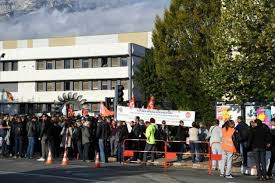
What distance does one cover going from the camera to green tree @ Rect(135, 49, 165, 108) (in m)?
63.2

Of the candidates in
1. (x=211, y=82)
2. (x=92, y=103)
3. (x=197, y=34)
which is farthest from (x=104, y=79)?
(x=211, y=82)

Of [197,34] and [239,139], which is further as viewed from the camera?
[197,34]

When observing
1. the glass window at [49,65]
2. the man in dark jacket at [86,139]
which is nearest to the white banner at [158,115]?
the man in dark jacket at [86,139]

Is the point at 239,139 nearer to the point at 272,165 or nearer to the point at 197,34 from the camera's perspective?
the point at 272,165

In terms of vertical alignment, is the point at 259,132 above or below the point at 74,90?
below

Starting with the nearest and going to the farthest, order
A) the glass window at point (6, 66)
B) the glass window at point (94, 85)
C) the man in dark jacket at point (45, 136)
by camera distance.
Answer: the man in dark jacket at point (45, 136)
the glass window at point (94, 85)
the glass window at point (6, 66)

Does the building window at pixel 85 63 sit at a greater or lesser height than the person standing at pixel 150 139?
greater

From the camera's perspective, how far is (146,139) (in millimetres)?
23172

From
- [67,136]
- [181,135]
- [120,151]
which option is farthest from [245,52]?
[67,136]

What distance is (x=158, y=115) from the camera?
28734mm

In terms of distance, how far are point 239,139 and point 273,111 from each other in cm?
417

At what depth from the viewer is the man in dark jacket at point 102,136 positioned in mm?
22933

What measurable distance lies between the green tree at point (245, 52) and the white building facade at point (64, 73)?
148 feet

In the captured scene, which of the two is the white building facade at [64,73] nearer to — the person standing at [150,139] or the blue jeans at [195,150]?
the blue jeans at [195,150]
